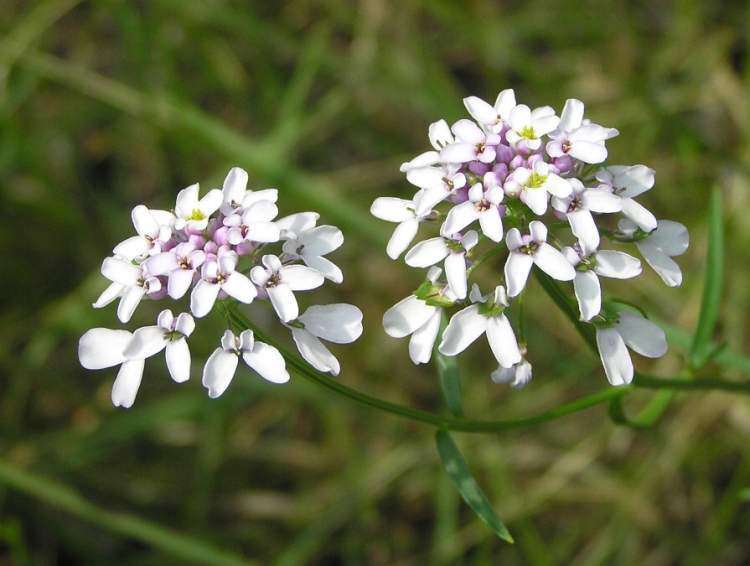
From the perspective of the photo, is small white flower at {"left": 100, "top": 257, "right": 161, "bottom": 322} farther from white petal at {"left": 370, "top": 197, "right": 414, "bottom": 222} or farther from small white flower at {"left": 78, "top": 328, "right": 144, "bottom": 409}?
white petal at {"left": 370, "top": 197, "right": 414, "bottom": 222}

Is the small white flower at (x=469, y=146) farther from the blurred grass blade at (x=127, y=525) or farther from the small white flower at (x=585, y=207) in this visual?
the blurred grass blade at (x=127, y=525)

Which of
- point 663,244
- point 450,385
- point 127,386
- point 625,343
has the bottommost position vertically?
point 450,385

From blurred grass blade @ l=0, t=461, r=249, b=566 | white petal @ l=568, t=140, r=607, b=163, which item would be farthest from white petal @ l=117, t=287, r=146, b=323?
blurred grass blade @ l=0, t=461, r=249, b=566

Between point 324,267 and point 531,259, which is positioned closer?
point 531,259

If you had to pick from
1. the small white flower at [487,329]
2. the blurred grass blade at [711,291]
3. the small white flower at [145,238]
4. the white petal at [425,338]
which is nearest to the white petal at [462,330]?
the small white flower at [487,329]

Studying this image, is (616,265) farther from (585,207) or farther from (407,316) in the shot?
(407,316)

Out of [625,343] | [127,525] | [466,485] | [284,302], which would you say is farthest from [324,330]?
[127,525]
